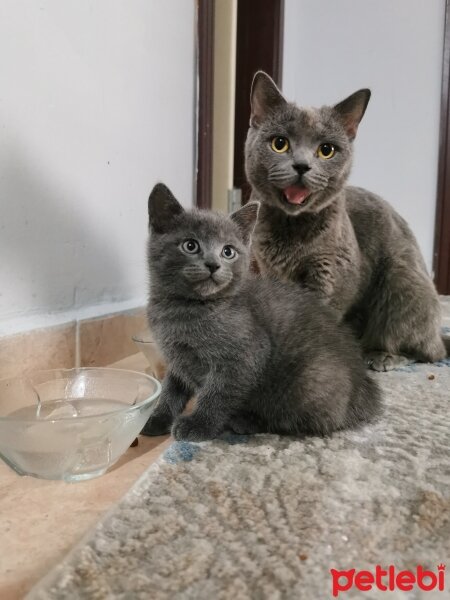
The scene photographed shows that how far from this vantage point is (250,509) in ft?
2.16

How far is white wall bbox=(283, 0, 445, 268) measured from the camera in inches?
113

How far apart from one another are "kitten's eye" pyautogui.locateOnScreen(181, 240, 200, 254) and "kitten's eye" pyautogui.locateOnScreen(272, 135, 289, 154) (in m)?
0.39

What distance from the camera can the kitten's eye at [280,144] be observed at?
45.7 inches

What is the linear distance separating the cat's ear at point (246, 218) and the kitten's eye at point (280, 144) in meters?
0.24

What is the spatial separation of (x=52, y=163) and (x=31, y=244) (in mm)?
182

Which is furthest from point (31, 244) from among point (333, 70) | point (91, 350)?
point (333, 70)

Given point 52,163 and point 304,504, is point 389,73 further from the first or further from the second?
point 304,504

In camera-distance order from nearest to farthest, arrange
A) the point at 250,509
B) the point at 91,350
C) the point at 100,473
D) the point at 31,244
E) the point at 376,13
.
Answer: the point at 250,509
the point at 100,473
the point at 31,244
the point at 91,350
the point at 376,13

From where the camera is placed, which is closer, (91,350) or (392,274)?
(91,350)

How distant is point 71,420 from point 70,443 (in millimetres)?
37

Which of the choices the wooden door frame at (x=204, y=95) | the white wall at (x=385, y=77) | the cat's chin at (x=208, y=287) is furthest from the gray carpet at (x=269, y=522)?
the white wall at (x=385, y=77)

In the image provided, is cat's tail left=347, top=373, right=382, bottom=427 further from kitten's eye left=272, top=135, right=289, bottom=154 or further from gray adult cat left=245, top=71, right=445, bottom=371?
kitten's eye left=272, top=135, right=289, bottom=154

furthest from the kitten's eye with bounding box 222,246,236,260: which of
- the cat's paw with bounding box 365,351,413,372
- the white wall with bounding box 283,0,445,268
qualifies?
the white wall with bounding box 283,0,445,268

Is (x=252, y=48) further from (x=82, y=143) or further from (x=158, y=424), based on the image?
(x=158, y=424)
